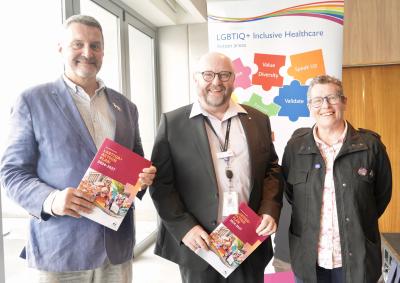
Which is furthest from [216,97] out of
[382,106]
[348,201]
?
[382,106]

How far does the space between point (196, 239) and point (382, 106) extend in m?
3.79

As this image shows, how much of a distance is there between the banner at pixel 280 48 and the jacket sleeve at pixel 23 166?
2.07 metres

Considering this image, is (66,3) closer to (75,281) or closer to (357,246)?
(75,281)

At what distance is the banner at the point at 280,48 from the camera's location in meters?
3.05

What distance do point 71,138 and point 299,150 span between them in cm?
108

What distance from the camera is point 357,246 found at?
1.60 meters

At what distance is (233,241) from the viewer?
1533mm

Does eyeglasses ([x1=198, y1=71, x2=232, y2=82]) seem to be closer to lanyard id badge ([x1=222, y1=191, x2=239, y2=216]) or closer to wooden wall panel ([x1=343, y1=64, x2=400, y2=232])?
lanyard id badge ([x1=222, y1=191, x2=239, y2=216])

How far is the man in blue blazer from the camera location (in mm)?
1316

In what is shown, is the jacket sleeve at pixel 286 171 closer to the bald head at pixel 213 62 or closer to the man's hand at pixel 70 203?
the bald head at pixel 213 62

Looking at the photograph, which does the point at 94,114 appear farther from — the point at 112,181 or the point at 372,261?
the point at 372,261

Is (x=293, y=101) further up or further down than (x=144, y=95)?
further down

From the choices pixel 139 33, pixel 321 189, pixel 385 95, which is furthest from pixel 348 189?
pixel 139 33

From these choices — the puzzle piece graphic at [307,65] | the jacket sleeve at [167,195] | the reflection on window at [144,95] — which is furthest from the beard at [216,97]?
the reflection on window at [144,95]
